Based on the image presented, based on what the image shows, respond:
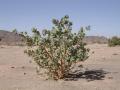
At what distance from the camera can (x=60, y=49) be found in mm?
12711

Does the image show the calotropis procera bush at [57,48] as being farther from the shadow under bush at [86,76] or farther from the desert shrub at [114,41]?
the desert shrub at [114,41]

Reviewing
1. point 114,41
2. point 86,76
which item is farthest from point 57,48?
point 114,41

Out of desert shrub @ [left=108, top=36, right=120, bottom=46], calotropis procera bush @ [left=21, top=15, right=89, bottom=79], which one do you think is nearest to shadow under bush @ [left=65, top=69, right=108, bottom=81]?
calotropis procera bush @ [left=21, top=15, right=89, bottom=79]

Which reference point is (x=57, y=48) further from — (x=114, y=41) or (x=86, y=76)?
(x=114, y=41)

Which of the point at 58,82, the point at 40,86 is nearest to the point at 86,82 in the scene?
the point at 58,82

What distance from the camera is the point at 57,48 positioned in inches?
505

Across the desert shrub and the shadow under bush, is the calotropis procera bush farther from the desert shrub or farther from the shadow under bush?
the desert shrub

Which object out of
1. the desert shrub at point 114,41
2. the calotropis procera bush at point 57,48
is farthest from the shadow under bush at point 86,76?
the desert shrub at point 114,41

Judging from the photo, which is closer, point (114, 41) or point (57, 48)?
point (57, 48)

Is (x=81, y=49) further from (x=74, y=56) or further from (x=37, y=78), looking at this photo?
(x=37, y=78)

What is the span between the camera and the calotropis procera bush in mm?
12624

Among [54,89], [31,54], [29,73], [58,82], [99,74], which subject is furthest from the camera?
[29,73]

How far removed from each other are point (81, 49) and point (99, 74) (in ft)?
4.96

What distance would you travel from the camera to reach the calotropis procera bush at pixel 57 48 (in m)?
12.6
